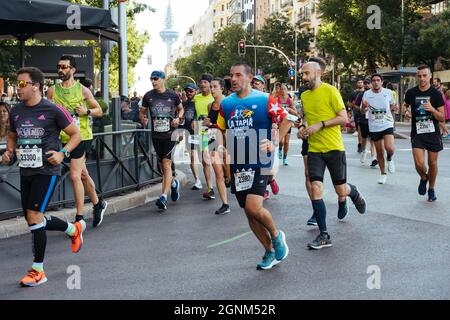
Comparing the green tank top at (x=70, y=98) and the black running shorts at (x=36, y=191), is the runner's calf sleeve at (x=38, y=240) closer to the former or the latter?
the black running shorts at (x=36, y=191)

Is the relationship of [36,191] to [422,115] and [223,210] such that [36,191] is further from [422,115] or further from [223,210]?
[422,115]

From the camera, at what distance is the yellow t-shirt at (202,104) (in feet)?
39.1

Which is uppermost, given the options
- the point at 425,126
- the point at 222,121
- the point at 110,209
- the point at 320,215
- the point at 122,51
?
the point at 122,51

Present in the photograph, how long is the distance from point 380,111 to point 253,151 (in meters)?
7.29

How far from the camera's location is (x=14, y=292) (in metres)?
5.68

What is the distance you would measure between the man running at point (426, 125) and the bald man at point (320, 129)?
9.62 feet

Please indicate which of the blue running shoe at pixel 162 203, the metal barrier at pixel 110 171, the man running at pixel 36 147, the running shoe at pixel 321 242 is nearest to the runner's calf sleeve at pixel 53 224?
the man running at pixel 36 147

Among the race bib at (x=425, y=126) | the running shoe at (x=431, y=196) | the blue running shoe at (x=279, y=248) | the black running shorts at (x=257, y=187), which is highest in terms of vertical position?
the race bib at (x=425, y=126)

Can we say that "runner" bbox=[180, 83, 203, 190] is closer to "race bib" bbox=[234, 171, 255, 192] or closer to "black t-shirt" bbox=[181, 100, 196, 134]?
"black t-shirt" bbox=[181, 100, 196, 134]

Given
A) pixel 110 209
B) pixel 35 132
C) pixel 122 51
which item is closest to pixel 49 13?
pixel 110 209

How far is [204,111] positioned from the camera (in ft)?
39.2

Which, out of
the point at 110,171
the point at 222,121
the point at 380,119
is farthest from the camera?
the point at 380,119

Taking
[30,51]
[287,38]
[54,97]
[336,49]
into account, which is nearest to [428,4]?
[336,49]
